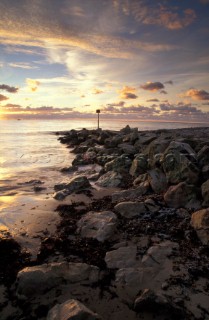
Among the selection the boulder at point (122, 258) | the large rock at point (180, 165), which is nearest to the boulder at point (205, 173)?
the large rock at point (180, 165)

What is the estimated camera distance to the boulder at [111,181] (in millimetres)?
11461

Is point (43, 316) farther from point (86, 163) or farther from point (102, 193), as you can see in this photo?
point (86, 163)

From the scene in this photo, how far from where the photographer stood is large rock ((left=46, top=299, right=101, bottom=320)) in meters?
3.54

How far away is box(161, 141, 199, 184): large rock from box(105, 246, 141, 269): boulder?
4.19 meters

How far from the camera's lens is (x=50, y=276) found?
4.56 m

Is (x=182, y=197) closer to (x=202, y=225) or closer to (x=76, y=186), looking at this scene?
(x=202, y=225)

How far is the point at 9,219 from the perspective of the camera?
297 inches

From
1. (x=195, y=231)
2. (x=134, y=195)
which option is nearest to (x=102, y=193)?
(x=134, y=195)

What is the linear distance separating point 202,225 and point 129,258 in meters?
1.96

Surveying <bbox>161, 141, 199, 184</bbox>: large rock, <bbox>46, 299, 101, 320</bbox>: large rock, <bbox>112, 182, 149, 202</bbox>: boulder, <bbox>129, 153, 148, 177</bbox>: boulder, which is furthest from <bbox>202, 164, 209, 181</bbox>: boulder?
<bbox>46, 299, 101, 320</bbox>: large rock

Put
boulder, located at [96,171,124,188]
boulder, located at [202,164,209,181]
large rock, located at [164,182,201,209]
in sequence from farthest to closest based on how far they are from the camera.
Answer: boulder, located at [96,171,124,188]
boulder, located at [202,164,209,181]
large rock, located at [164,182,201,209]

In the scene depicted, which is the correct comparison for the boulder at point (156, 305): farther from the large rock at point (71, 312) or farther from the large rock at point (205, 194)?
the large rock at point (205, 194)

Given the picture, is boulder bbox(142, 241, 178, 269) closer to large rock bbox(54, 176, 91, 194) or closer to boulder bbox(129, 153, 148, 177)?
large rock bbox(54, 176, 91, 194)

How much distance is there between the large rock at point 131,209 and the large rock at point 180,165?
2.37 metres
